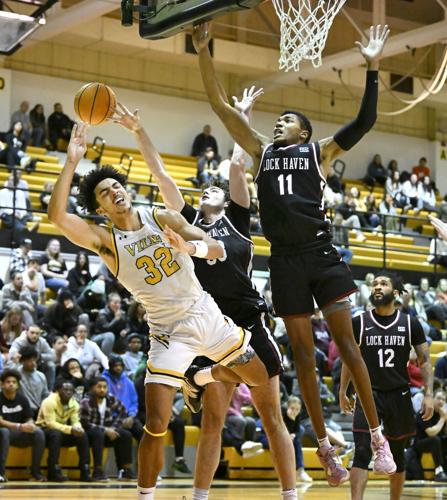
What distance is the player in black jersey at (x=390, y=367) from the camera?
8.52 meters

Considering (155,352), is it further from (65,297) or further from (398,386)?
(65,297)

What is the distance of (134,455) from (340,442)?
118 inches

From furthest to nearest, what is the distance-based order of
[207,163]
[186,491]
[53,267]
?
[207,163] → [53,267] → [186,491]

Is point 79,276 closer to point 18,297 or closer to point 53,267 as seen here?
point 53,267

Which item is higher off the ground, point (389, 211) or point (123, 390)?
point (389, 211)

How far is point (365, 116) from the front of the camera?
23.0 feet

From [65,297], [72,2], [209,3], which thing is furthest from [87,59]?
[209,3]

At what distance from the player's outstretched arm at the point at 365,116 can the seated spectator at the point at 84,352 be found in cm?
707

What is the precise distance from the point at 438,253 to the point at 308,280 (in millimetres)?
15215

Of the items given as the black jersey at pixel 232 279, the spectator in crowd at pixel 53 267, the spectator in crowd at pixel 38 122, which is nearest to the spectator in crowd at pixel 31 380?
the spectator in crowd at pixel 53 267

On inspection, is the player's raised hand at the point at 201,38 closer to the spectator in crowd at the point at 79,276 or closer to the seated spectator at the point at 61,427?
the seated spectator at the point at 61,427

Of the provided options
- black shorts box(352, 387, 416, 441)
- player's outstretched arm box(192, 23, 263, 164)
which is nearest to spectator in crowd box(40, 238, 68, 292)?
black shorts box(352, 387, 416, 441)

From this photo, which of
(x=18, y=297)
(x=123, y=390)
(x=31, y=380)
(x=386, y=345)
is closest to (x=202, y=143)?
(x=18, y=297)

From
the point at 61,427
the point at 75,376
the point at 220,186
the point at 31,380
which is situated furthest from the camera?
the point at 75,376
